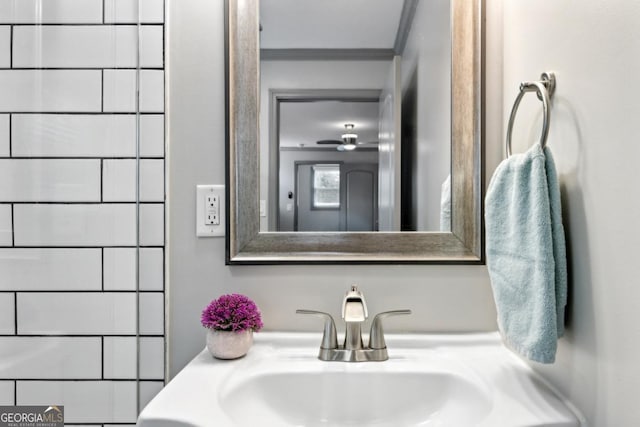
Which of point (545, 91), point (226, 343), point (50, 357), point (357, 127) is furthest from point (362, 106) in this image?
point (50, 357)

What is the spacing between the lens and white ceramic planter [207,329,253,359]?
906 mm

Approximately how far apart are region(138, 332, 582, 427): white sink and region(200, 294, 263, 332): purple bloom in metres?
0.08

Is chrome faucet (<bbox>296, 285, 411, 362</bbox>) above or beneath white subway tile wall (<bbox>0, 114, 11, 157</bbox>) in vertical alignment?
beneath

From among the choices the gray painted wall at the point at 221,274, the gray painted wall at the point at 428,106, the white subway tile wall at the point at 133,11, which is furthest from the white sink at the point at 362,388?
the white subway tile wall at the point at 133,11

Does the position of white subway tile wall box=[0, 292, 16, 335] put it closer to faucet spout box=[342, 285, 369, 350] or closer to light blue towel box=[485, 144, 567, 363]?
faucet spout box=[342, 285, 369, 350]

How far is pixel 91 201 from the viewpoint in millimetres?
955

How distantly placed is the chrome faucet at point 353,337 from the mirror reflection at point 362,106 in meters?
0.23

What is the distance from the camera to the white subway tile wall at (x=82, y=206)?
74 centimetres

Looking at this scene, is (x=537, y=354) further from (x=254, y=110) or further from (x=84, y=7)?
(x=84, y=7)

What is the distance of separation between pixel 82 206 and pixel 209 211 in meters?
0.29

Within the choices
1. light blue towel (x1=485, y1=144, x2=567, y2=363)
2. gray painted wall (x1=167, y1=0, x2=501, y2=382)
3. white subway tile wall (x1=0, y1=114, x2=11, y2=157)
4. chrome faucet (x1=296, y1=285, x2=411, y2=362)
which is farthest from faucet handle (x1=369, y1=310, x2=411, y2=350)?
white subway tile wall (x1=0, y1=114, x2=11, y2=157)

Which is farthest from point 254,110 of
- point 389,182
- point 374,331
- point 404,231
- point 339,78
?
point 374,331

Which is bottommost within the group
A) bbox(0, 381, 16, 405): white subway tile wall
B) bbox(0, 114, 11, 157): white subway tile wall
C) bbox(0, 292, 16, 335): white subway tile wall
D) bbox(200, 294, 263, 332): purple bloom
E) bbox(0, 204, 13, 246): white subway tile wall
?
bbox(0, 381, 16, 405): white subway tile wall

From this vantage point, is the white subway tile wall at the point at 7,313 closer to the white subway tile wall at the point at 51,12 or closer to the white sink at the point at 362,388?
the white sink at the point at 362,388
